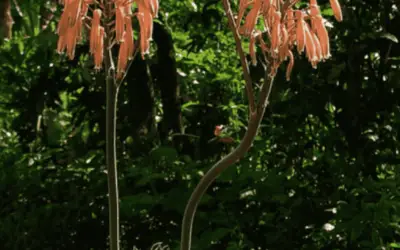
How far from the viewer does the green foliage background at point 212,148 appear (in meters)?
4.63

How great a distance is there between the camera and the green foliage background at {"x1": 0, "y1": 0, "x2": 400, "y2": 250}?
4.63m

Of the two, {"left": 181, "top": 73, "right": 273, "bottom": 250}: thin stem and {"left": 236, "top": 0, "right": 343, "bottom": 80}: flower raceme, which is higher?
{"left": 236, "top": 0, "right": 343, "bottom": 80}: flower raceme

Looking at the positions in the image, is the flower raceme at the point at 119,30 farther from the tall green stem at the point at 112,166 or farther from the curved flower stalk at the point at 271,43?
the curved flower stalk at the point at 271,43

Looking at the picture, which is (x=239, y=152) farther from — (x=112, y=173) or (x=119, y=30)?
(x=119, y=30)

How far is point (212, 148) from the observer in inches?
201

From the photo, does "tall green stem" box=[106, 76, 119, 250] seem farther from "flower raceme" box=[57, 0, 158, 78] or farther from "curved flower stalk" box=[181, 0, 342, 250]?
"curved flower stalk" box=[181, 0, 342, 250]

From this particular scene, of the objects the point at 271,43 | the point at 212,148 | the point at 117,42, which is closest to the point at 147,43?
the point at 117,42

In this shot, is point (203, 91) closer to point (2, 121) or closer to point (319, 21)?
point (2, 121)

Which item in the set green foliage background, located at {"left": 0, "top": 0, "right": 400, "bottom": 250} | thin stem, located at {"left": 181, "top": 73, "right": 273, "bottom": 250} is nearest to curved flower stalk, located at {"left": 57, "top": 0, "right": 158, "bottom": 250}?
thin stem, located at {"left": 181, "top": 73, "right": 273, "bottom": 250}

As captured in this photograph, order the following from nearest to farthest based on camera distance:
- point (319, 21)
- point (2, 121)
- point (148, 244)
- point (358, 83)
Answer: point (319, 21)
point (358, 83)
point (148, 244)
point (2, 121)

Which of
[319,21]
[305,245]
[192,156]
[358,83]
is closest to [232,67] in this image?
[192,156]

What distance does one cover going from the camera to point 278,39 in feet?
7.47

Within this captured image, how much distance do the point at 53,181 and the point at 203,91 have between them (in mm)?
1187

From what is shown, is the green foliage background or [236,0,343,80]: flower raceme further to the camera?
the green foliage background
